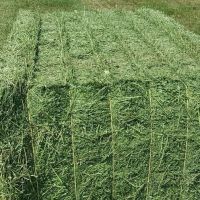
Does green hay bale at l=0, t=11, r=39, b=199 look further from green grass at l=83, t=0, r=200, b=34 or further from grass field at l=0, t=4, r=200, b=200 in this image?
green grass at l=83, t=0, r=200, b=34

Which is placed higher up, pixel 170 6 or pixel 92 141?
pixel 92 141

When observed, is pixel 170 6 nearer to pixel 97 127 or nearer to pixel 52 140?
pixel 97 127

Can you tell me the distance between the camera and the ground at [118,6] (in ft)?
47.2

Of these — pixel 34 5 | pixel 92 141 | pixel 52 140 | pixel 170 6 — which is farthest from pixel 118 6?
pixel 52 140

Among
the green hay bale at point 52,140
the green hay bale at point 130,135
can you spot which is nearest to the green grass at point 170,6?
the green hay bale at point 130,135

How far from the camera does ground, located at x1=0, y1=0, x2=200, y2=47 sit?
14398 millimetres

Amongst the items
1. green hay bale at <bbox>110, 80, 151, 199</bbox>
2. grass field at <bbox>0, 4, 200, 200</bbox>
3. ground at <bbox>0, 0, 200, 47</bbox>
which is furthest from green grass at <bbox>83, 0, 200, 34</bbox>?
green hay bale at <bbox>110, 80, 151, 199</bbox>

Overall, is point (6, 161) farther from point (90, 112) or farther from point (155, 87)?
point (155, 87)

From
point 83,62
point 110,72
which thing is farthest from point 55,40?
point 110,72

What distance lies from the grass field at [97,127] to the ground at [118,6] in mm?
7525

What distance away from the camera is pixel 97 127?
600 cm

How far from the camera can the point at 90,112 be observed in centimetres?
593

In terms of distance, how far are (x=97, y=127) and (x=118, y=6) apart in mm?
10527

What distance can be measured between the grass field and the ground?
7.53 metres
